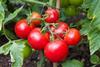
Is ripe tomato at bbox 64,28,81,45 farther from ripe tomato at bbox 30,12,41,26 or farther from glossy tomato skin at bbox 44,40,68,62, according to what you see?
ripe tomato at bbox 30,12,41,26

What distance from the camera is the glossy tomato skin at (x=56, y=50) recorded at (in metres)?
1.22

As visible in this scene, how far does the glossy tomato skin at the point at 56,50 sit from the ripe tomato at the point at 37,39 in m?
0.02

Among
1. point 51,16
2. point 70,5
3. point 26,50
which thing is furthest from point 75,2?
point 26,50

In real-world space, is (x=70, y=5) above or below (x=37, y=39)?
above

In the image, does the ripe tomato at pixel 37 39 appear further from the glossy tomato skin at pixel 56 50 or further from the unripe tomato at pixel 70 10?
the unripe tomato at pixel 70 10

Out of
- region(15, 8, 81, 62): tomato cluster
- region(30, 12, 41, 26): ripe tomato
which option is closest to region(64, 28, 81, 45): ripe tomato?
region(15, 8, 81, 62): tomato cluster

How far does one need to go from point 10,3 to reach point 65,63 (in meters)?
0.46

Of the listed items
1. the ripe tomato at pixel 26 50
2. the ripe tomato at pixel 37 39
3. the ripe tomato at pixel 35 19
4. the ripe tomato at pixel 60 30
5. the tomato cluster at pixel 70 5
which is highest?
the tomato cluster at pixel 70 5

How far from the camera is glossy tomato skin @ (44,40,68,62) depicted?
1.22m

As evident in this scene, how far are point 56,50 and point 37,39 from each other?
9cm

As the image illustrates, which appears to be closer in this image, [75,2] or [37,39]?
[37,39]

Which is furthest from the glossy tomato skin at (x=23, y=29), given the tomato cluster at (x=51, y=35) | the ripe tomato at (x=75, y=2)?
the ripe tomato at (x=75, y=2)

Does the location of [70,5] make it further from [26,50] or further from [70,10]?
[26,50]

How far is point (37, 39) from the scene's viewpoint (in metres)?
1.25
